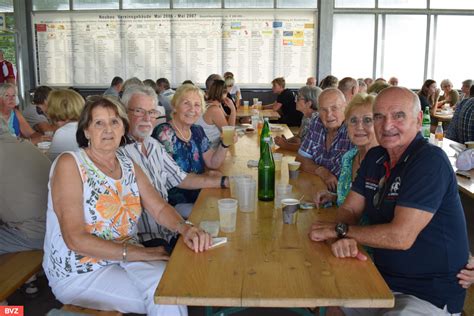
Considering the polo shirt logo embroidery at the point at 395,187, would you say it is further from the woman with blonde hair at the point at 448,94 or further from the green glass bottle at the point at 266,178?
the woman with blonde hair at the point at 448,94

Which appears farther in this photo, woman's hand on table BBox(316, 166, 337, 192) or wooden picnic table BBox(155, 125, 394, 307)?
woman's hand on table BBox(316, 166, 337, 192)

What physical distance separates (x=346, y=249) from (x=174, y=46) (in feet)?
27.0

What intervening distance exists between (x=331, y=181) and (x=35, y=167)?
1.68 m

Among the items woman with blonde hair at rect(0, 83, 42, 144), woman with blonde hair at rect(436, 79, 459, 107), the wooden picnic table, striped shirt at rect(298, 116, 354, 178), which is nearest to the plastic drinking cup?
the wooden picnic table

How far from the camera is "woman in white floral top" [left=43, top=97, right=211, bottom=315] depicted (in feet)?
6.32

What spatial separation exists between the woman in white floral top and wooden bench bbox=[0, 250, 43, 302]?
20cm

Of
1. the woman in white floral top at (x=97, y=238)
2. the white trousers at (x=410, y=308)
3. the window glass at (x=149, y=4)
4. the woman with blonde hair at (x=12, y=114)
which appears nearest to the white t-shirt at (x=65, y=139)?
the woman in white floral top at (x=97, y=238)

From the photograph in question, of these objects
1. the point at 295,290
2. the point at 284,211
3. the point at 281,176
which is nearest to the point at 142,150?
the point at 281,176

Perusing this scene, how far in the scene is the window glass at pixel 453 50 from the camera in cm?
945

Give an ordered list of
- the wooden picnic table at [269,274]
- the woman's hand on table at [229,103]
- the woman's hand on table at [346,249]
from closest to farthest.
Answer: the wooden picnic table at [269,274], the woman's hand on table at [346,249], the woman's hand on table at [229,103]

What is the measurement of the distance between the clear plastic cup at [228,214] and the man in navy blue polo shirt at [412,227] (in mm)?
316

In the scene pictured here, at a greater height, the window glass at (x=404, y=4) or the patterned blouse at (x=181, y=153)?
the window glass at (x=404, y=4)

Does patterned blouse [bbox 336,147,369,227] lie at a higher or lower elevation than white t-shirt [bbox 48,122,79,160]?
lower

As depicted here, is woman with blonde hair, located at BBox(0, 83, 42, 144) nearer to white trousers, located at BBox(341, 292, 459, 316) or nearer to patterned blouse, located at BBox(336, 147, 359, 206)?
patterned blouse, located at BBox(336, 147, 359, 206)
